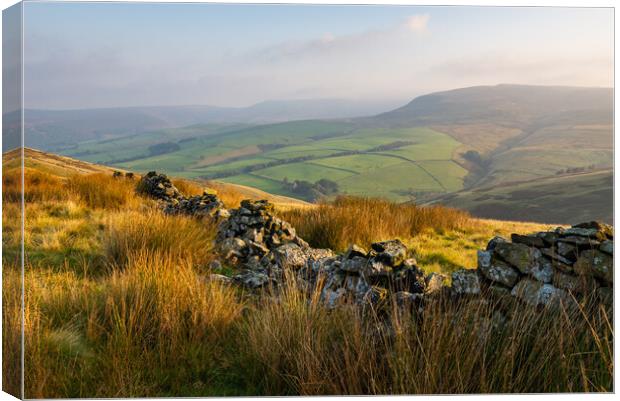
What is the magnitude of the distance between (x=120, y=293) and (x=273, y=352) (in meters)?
1.60

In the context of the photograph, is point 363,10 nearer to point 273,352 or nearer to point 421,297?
point 421,297

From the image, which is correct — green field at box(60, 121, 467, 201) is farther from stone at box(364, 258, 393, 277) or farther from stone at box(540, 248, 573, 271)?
stone at box(540, 248, 573, 271)

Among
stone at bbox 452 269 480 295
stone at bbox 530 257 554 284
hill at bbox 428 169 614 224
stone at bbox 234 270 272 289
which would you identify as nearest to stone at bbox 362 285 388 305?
stone at bbox 452 269 480 295

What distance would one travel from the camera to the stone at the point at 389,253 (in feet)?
16.3

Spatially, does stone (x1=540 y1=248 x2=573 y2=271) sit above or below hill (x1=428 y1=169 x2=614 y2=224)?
above

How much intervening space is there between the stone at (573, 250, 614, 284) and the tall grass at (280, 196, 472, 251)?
496cm

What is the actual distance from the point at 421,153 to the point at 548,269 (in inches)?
2562

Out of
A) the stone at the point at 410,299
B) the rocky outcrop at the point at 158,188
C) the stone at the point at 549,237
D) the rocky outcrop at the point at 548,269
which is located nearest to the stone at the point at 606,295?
the rocky outcrop at the point at 548,269

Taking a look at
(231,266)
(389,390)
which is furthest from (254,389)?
(231,266)

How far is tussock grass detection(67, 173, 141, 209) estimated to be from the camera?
11.6m

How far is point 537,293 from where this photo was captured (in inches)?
165

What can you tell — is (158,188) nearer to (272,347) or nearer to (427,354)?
(272,347)

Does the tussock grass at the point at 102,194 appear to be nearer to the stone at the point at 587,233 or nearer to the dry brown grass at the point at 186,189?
the dry brown grass at the point at 186,189

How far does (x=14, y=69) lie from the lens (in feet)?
13.2
